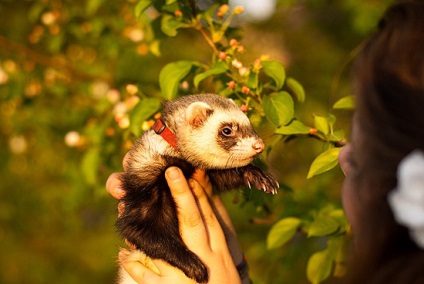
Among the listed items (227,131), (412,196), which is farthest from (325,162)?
(412,196)

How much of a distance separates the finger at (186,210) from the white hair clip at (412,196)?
42.8 inches

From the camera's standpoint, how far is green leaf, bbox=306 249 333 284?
2.41 m

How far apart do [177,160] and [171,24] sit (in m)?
0.55

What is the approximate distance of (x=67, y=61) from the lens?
4.90 metres

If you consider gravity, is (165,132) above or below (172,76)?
below

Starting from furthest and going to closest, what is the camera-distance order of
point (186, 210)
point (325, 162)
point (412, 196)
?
point (186, 210) → point (325, 162) → point (412, 196)

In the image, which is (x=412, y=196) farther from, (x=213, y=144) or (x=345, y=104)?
(x=213, y=144)

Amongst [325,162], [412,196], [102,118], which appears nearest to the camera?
[412,196]

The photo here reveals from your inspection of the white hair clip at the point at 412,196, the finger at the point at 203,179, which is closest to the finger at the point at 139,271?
the finger at the point at 203,179

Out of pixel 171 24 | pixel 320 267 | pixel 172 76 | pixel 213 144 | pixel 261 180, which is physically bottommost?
pixel 320 267

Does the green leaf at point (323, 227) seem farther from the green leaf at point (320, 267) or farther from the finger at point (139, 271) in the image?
the finger at point (139, 271)

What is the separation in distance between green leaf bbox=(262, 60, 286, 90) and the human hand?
463 millimetres

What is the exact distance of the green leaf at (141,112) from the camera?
2490mm

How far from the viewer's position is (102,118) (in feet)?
11.9
